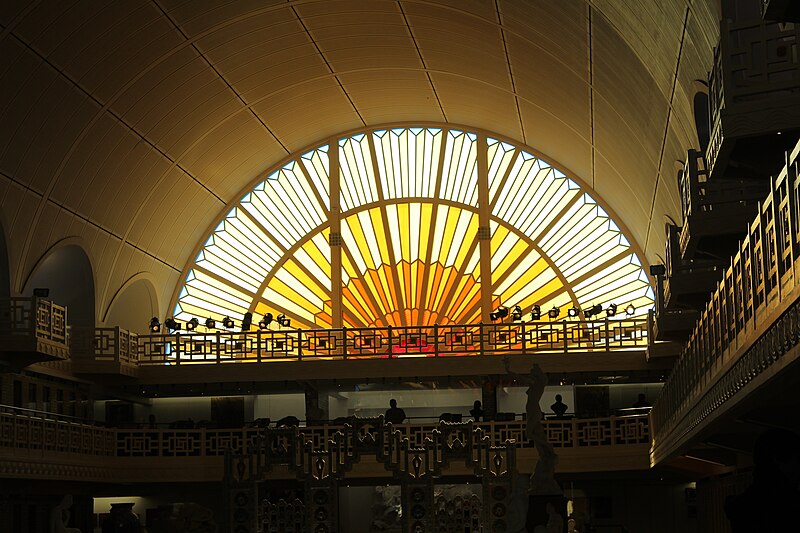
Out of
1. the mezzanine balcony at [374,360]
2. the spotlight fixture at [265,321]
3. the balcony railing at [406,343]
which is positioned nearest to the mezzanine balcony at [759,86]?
the balcony railing at [406,343]

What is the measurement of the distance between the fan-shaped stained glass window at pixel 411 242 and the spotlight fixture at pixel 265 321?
1.12 metres

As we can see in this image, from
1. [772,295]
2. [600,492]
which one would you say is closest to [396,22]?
[600,492]

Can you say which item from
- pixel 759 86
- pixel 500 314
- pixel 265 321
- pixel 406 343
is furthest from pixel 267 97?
pixel 759 86

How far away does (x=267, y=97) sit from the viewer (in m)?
36.8

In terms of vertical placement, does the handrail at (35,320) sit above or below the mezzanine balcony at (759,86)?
below

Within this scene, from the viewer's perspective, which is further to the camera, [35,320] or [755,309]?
[35,320]

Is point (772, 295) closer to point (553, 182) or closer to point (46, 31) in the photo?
point (46, 31)

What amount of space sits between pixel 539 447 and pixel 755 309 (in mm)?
10652

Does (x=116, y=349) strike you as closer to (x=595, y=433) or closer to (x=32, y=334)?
(x=32, y=334)

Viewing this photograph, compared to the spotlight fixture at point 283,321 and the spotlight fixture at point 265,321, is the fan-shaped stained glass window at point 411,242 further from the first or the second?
the spotlight fixture at point 283,321

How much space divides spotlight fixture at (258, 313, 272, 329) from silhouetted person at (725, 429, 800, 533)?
1257 inches

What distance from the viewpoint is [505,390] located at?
131 ft

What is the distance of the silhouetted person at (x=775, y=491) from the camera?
494 centimetres

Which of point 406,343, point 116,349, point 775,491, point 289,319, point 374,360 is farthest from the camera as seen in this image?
point 289,319
